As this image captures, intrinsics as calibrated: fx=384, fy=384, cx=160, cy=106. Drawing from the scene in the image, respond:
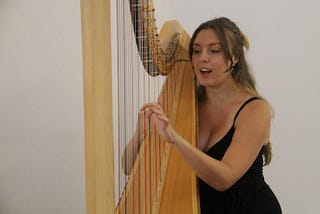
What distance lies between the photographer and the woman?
1.09m

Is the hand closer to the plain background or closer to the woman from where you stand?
the woman

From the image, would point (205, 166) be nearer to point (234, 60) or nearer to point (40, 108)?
point (234, 60)

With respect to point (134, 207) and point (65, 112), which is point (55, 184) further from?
point (134, 207)

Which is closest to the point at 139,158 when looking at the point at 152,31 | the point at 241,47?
the point at 152,31

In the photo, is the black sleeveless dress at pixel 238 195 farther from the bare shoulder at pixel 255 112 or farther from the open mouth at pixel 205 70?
the open mouth at pixel 205 70

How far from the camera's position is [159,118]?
2.92 feet

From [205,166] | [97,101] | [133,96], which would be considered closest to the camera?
[97,101]

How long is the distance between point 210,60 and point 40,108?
38.3 inches

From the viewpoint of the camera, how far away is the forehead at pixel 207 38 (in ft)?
4.15

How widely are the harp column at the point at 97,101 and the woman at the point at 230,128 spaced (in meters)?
0.53

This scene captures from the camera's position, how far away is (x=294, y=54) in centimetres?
208

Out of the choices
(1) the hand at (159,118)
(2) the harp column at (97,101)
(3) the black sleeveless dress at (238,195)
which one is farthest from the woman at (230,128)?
(2) the harp column at (97,101)

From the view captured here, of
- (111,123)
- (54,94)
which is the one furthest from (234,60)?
(54,94)

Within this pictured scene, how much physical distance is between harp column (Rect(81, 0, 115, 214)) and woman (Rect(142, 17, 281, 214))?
21.0 inches
